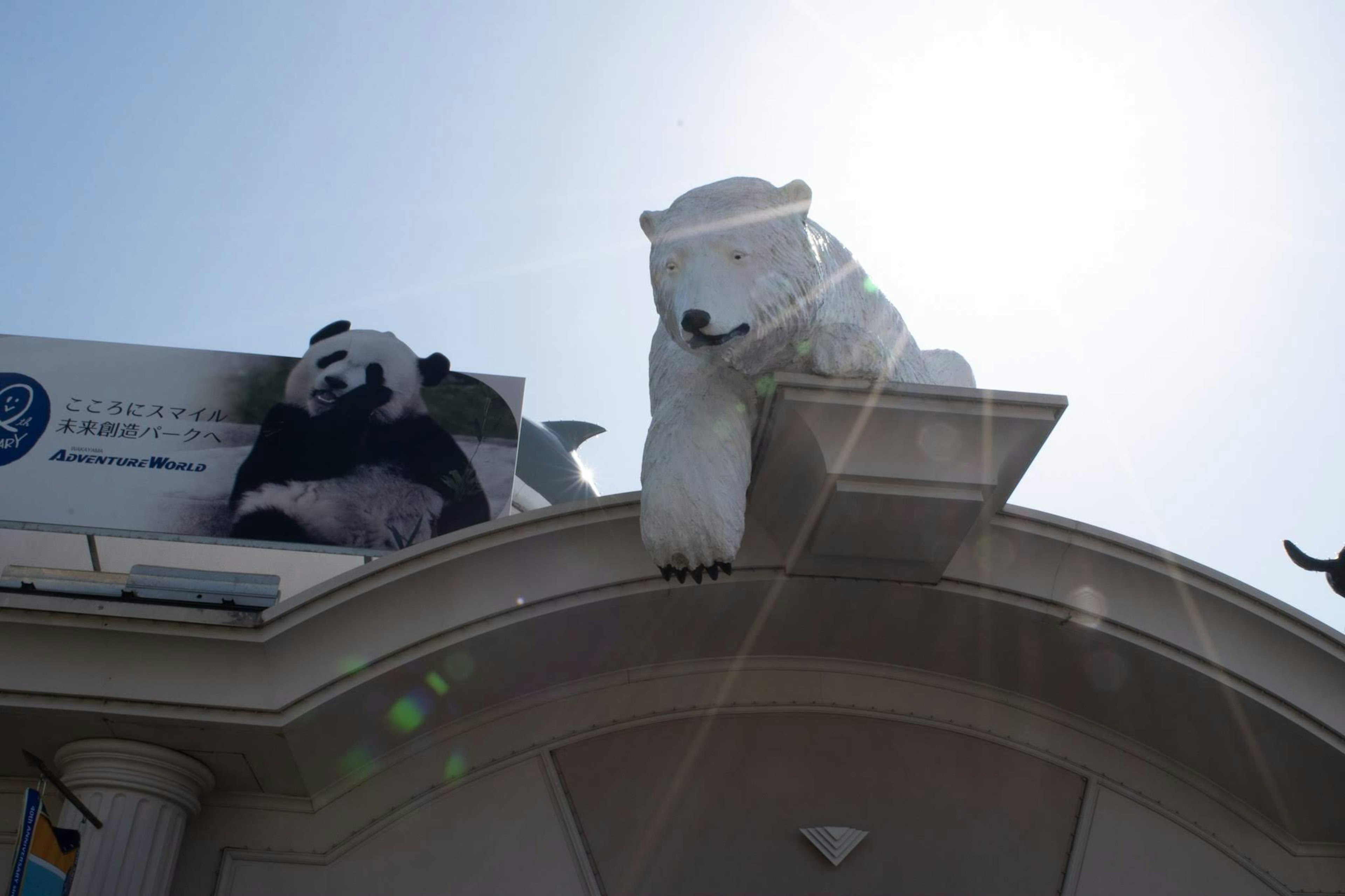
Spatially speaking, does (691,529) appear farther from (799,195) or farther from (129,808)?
(129,808)

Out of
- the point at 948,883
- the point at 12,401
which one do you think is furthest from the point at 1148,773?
the point at 12,401

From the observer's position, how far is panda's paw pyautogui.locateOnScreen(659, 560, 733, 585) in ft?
14.1

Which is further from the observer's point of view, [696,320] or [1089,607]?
[1089,607]

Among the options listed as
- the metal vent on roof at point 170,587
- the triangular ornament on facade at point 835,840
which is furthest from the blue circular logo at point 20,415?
the triangular ornament on facade at point 835,840

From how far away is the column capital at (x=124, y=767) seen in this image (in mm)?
4930

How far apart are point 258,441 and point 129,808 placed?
6.37 m

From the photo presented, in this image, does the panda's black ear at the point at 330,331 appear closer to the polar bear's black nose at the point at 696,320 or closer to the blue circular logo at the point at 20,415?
the blue circular logo at the point at 20,415

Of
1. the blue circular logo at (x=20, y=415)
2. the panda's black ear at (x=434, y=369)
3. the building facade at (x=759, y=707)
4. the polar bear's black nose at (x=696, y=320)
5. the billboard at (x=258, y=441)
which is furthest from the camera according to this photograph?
the panda's black ear at (x=434, y=369)

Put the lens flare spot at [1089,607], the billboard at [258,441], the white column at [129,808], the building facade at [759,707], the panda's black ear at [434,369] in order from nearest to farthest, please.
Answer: the white column at [129,808] → the building facade at [759,707] → the lens flare spot at [1089,607] → the billboard at [258,441] → the panda's black ear at [434,369]

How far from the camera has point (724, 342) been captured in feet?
14.0

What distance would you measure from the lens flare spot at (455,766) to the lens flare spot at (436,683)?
0.39 meters

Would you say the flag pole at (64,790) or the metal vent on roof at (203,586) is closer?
the flag pole at (64,790)

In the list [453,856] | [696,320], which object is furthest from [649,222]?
[453,856]

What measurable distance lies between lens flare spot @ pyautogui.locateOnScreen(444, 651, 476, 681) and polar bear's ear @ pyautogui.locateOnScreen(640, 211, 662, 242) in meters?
2.01
